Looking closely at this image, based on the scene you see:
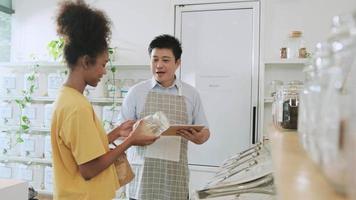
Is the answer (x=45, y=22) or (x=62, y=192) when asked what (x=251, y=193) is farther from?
(x=45, y=22)

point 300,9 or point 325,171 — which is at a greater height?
point 300,9

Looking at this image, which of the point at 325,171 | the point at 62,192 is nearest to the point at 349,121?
the point at 325,171

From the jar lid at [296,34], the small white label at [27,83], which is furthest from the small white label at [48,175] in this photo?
the jar lid at [296,34]

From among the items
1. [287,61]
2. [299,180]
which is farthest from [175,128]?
[287,61]

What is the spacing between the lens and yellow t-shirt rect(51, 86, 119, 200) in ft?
4.46

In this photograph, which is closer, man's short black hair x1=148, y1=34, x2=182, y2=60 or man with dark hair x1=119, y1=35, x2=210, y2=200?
man with dark hair x1=119, y1=35, x2=210, y2=200

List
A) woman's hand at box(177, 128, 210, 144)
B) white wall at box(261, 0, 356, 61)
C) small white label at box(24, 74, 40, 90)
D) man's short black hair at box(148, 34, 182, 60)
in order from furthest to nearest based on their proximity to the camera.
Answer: small white label at box(24, 74, 40, 90) → white wall at box(261, 0, 356, 61) → man's short black hair at box(148, 34, 182, 60) → woman's hand at box(177, 128, 210, 144)

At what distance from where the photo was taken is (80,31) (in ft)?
4.94

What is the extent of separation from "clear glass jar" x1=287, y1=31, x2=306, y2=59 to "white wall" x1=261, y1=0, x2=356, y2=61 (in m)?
0.07

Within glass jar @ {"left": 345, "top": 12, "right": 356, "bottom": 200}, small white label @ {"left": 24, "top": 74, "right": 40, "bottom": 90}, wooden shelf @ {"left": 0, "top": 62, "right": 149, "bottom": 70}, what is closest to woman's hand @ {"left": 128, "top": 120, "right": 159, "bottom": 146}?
glass jar @ {"left": 345, "top": 12, "right": 356, "bottom": 200}

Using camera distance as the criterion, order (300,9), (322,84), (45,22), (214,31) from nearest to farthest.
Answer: (322,84) → (300,9) → (214,31) → (45,22)

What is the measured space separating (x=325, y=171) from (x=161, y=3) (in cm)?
351

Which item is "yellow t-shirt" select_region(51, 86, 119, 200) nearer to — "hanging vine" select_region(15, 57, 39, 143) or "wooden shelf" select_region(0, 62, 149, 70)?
"wooden shelf" select_region(0, 62, 149, 70)

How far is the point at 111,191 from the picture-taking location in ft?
5.00
